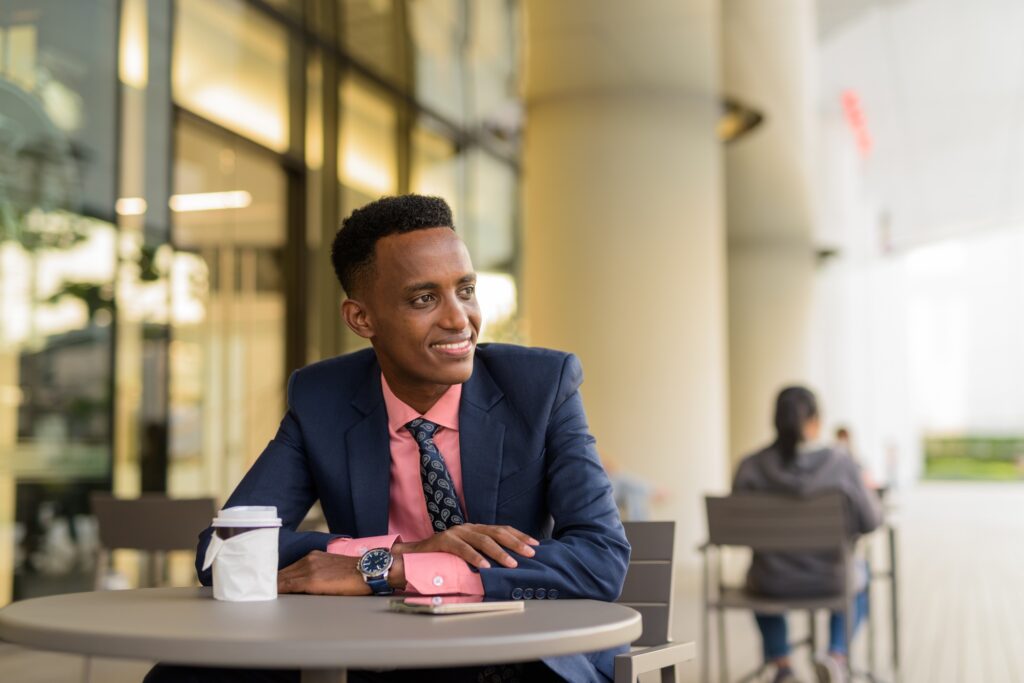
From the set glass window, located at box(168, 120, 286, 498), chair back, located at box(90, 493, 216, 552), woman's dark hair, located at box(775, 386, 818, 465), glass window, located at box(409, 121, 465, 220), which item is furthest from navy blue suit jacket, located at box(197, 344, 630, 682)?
glass window, located at box(409, 121, 465, 220)

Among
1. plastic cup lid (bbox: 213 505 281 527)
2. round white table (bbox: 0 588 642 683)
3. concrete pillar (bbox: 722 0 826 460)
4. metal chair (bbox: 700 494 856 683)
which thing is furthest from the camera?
concrete pillar (bbox: 722 0 826 460)

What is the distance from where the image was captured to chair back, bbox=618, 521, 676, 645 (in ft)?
6.68

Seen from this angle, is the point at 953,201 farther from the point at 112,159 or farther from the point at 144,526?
the point at 144,526

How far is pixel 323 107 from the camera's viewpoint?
8.13 meters

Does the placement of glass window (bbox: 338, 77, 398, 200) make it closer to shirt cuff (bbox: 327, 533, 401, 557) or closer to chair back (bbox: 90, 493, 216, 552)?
chair back (bbox: 90, 493, 216, 552)

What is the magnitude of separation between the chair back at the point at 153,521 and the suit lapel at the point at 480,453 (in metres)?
1.90

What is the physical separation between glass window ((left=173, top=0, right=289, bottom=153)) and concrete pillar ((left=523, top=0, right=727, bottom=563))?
6.19 ft

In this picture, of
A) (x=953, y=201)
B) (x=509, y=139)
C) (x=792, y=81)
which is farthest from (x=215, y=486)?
(x=953, y=201)

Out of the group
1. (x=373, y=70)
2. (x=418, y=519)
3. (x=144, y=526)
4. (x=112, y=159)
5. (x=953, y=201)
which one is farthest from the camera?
(x=953, y=201)

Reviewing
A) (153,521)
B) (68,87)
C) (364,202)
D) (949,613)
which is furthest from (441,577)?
(364,202)

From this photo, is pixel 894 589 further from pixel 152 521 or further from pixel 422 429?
pixel 422 429

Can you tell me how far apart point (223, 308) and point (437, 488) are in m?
6.09

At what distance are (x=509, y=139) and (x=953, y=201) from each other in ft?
53.7

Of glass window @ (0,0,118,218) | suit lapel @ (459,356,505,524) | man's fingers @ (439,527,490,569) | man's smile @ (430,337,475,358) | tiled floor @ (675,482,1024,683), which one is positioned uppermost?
glass window @ (0,0,118,218)
